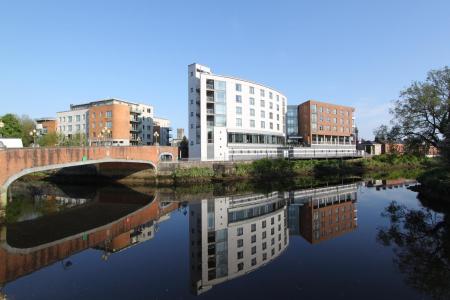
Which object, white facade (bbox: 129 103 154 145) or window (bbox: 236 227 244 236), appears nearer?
window (bbox: 236 227 244 236)

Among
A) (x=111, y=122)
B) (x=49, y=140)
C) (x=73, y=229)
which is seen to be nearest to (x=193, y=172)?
(x=73, y=229)

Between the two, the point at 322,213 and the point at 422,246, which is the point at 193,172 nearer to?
the point at 322,213

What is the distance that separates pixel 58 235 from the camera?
1867cm

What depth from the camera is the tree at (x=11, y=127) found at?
2514 inches

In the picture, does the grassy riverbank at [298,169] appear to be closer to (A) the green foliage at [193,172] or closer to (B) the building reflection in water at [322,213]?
(A) the green foliage at [193,172]

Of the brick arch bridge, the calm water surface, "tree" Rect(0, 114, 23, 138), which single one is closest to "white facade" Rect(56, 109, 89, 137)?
"tree" Rect(0, 114, 23, 138)

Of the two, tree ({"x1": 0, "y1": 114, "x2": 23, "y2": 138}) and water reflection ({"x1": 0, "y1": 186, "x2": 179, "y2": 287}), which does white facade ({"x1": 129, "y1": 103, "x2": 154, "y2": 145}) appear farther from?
water reflection ({"x1": 0, "y1": 186, "x2": 179, "y2": 287})

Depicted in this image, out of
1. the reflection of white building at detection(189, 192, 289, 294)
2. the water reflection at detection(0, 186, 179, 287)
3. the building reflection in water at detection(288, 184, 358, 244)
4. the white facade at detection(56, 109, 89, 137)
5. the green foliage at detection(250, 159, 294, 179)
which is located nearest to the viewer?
the reflection of white building at detection(189, 192, 289, 294)

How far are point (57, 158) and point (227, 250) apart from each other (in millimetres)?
20563

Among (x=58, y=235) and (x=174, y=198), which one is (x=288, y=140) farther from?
(x=58, y=235)

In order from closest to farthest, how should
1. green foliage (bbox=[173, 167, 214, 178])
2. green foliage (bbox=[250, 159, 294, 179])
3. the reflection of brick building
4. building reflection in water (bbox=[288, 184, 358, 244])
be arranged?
the reflection of brick building
building reflection in water (bbox=[288, 184, 358, 244])
green foliage (bbox=[173, 167, 214, 178])
green foliage (bbox=[250, 159, 294, 179])

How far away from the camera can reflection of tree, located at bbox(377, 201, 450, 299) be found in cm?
1098

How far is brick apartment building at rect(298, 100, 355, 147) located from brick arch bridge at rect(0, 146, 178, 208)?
150 ft

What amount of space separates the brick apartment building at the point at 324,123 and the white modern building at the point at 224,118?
19136 mm
